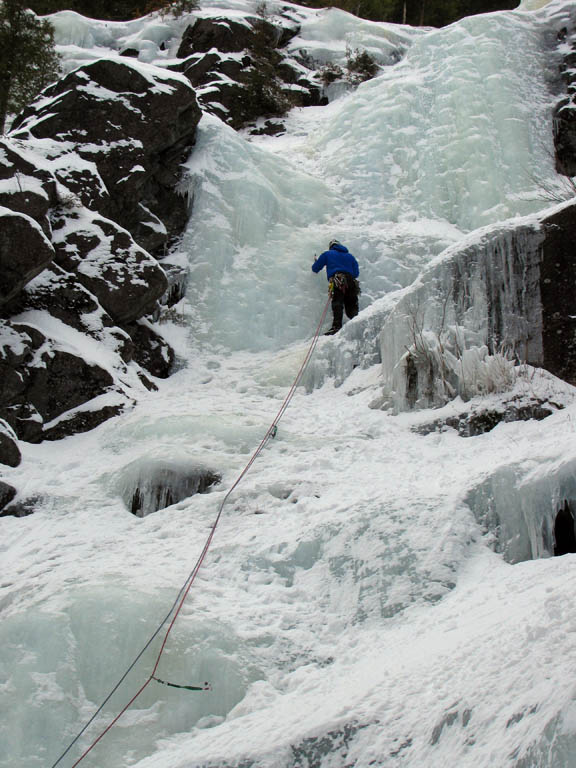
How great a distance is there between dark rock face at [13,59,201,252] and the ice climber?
98.6 inches

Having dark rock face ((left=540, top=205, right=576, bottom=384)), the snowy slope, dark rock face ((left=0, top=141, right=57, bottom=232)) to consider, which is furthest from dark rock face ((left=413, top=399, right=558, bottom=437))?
dark rock face ((left=0, top=141, right=57, bottom=232))

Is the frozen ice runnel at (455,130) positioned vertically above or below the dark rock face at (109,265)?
above

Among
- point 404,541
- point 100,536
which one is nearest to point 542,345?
point 404,541

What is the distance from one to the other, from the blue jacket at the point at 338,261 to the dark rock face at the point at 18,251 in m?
3.62

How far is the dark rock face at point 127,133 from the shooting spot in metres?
9.60

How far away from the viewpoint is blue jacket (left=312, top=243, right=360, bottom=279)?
900 cm

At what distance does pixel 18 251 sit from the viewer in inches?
258

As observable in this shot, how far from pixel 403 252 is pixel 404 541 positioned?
662cm

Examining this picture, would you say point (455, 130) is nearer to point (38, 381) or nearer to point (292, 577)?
point (38, 381)

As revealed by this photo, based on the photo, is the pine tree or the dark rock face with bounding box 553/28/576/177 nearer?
the pine tree

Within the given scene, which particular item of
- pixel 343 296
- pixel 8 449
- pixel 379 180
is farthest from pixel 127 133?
pixel 8 449

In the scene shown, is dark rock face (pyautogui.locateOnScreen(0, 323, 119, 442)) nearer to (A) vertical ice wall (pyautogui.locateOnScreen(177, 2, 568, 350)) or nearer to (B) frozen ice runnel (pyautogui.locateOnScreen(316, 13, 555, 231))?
(A) vertical ice wall (pyautogui.locateOnScreen(177, 2, 568, 350))

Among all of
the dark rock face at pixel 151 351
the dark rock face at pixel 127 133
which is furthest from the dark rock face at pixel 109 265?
the dark rock face at pixel 127 133

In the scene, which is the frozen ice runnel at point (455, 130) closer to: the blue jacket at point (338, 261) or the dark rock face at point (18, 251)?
the blue jacket at point (338, 261)
